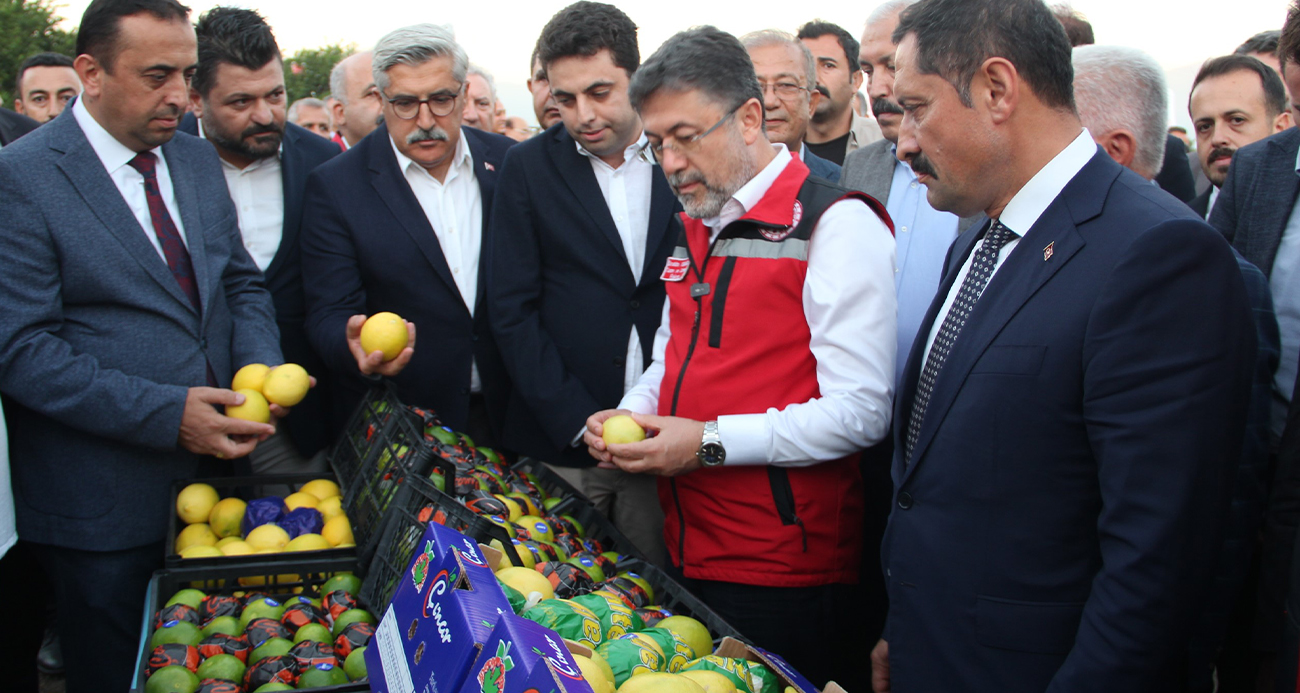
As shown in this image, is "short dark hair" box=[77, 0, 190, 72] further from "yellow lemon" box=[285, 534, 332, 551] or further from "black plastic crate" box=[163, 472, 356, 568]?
"yellow lemon" box=[285, 534, 332, 551]

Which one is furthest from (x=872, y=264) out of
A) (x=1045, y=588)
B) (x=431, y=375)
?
(x=431, y=375)

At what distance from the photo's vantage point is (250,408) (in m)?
2.91

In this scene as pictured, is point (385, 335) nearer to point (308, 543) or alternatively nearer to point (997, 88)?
point (308, 543)

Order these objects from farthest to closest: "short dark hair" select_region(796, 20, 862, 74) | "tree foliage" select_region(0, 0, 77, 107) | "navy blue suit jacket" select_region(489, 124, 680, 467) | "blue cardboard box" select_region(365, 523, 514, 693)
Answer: "tree foliage" select_region(0, 0, 77, 107)
"short dark hair" select_region(796, 20, 862, 74)
"navy blue suit jacket" select_region(489, 124, 680, 467)
"blue cardboard box" select_region(365, 523, 514, 693)

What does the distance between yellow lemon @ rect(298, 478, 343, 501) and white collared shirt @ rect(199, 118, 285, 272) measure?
3.73 ft

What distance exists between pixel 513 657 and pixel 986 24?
54.0 inches

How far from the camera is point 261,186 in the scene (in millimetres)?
3844

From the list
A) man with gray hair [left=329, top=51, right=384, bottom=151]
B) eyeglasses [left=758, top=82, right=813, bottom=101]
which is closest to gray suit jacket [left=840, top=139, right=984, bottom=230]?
eyeglasses [left=758, top=82, right=813, bottom=101]

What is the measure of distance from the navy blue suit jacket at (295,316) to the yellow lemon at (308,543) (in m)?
1.11

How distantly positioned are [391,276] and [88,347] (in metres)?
1.06

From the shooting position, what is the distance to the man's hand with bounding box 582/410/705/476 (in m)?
2.37

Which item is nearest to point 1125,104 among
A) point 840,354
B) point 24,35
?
point 840,354

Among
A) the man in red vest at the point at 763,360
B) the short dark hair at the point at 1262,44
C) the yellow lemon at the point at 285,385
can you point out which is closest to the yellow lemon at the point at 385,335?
the yellow lemon at the point at 285,385

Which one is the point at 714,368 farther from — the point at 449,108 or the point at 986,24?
the point at 449,108
